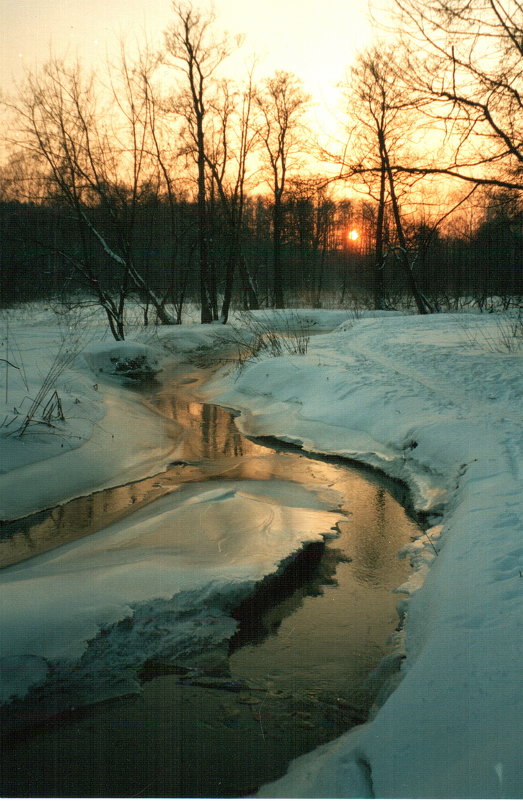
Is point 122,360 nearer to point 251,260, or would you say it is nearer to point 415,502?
point 415,502

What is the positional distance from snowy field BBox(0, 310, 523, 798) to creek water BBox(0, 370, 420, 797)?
0.16m

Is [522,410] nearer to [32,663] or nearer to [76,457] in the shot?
[76,457]

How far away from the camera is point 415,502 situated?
17.9ft

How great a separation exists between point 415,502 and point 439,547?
3.77ft

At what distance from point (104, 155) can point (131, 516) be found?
11916 millimetres

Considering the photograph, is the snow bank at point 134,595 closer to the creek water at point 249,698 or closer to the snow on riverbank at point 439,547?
the creek water at point 249,698

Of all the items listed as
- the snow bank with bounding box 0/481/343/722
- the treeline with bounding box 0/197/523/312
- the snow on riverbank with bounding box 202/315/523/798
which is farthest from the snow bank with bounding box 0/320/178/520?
the treeline with bounding box 0/197/523/312

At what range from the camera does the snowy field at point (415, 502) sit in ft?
7.59

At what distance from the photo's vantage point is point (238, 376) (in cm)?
1145

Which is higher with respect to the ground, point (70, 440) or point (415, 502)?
point (70, 440)

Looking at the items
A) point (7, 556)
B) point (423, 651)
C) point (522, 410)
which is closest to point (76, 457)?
point (7, 556)

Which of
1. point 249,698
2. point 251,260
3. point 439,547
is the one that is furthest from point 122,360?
point 251,260

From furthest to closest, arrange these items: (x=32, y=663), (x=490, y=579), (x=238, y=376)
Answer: (x=238, y=376) < (x=490, y=579) < (x=32, y=663)

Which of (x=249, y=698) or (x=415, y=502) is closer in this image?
(x=249, y=698)
